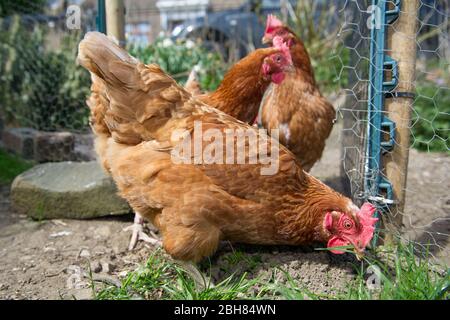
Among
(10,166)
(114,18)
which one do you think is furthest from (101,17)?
(10,166)

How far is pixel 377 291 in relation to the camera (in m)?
1.65

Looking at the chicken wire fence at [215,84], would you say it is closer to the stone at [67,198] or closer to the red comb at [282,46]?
the red comb at [282,46]

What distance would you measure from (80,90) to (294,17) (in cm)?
383

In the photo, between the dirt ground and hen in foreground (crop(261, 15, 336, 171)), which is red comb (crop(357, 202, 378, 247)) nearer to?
the dirt ground

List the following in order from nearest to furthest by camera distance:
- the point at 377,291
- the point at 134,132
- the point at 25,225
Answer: the point at 377,291 < the point at 134,132 < the point at 25,225

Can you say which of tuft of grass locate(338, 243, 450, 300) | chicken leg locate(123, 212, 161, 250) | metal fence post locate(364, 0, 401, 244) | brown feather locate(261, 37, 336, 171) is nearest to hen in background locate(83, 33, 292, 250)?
chicken leg locate(123, 212, 161, 250)

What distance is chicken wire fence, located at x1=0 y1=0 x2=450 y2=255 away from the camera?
2.38 meters

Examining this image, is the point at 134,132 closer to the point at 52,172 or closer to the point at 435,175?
the point at 52,172

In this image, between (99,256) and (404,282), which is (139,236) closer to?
(99,256)

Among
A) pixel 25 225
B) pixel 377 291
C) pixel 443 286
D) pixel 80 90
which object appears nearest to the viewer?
pixel 443 286

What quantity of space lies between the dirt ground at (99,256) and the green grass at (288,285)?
0.27 feet

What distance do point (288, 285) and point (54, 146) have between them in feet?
9.14

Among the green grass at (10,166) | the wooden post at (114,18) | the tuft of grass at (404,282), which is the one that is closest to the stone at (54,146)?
the green grass at (10,166)
